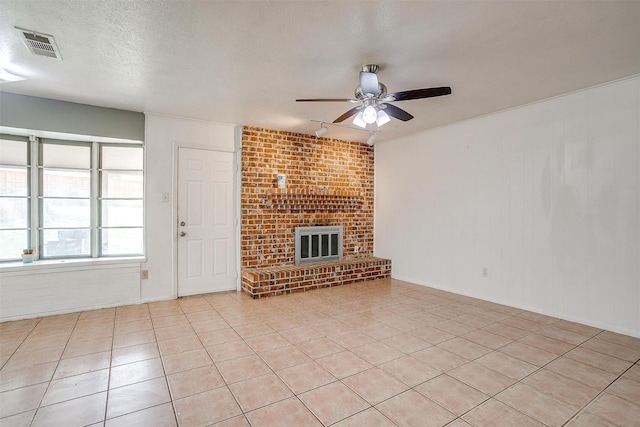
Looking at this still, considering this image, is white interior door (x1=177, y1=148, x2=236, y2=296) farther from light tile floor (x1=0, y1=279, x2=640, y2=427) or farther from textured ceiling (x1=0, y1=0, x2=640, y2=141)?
textured ceiling (x1=0, y1=0, x2=640, y2=141)

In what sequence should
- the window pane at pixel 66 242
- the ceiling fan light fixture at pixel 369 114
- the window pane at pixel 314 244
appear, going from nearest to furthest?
the ceiling fan light fixture at pixel 369 114 → the window pane at pixel 66 242 → the window pane at pixel 314 244

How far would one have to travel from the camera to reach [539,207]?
12.0 feet

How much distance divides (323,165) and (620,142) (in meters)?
3.69

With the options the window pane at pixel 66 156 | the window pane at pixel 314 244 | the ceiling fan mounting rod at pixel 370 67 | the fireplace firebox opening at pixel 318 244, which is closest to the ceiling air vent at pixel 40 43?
the window pane at pixel 66 156

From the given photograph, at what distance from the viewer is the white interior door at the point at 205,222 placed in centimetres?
434

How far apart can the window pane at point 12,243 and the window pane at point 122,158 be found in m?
1.18

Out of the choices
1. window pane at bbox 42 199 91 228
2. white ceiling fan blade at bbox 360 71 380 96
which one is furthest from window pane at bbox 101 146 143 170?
white ceiling fan blade at bbox 360 71 380 96

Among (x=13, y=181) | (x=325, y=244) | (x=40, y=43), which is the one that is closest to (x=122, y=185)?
(x=13, y=181)

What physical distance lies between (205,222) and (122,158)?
1.36 metres

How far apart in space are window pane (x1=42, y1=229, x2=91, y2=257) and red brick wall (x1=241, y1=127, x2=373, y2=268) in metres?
1.96

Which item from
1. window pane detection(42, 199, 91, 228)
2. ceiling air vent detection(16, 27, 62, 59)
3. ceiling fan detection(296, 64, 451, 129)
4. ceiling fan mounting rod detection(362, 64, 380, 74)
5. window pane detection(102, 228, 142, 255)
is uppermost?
ceiling air vent detection(16, 27, 62, 59)

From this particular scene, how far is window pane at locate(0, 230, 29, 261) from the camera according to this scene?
11.7 feet

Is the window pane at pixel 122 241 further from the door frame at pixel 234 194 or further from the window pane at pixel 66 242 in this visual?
the door frame at pixel 234 194

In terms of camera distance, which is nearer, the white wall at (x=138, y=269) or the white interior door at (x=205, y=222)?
the white wall at (x=138, y=269)
